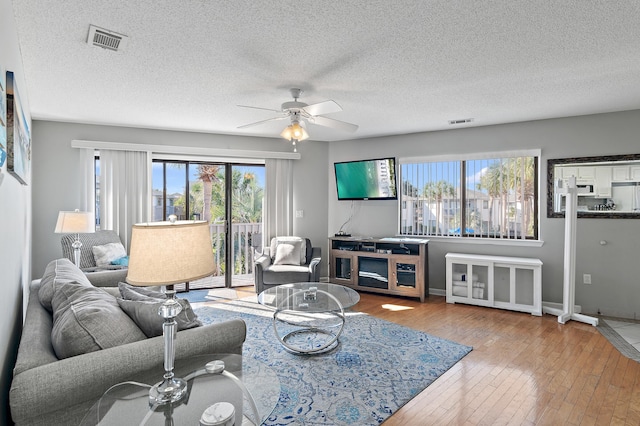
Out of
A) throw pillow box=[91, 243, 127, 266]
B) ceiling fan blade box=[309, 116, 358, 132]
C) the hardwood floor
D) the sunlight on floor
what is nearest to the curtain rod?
throw pillow box=[91, 243, 127, 266]

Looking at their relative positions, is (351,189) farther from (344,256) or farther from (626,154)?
(626,154)

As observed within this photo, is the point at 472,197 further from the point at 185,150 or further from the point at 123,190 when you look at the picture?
the point at 123,190

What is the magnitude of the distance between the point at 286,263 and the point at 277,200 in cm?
115

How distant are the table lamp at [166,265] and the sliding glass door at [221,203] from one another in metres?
3.98

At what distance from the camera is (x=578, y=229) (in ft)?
14.2

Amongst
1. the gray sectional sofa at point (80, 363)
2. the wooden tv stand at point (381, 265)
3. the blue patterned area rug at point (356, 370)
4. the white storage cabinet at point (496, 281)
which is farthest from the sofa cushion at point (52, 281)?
the white storage cabinet at point (496, 281)

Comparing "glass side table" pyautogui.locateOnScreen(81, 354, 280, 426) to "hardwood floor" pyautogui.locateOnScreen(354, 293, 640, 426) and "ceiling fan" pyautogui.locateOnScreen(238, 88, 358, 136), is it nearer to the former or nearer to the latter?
"hardwood floor" pyautogui.locateOnScreen(354, 293, 640, 426)

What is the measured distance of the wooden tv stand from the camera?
16.2ft

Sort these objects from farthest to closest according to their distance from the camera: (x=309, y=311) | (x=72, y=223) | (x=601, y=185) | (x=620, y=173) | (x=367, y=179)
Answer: (x=367, y=179), (x=601, y=185), (x=620, y=173), (x=72, y=223), (x=309, y=311)

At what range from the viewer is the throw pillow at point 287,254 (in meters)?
5.16

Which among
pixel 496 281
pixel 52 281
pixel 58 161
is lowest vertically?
pixel 496 281

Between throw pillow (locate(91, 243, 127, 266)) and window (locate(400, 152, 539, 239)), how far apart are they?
403 cm

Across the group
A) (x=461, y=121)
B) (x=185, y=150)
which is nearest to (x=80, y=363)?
(x=185, y=150)

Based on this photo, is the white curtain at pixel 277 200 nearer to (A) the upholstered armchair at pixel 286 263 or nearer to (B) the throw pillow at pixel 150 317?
(A) the upholstered armchair at pixel 286 263
